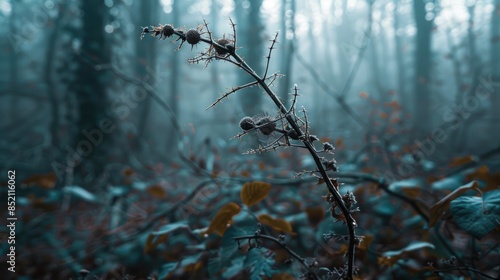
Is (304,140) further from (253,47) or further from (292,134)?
(253,47)

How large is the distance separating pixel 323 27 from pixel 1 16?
95.5ft

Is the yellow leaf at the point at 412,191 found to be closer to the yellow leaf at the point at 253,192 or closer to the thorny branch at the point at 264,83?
the yellow leaf at the point at 253,192

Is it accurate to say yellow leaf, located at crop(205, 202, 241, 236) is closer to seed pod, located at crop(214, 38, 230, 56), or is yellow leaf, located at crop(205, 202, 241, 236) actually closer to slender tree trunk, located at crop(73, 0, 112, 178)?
seed pod, located at crop(214, 38, 230, 56)

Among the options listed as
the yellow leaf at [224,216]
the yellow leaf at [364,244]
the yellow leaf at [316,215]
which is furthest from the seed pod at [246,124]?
the yellow leaf at [316,215]

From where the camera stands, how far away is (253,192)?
1211 mm

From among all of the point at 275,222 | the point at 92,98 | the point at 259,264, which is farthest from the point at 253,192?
the point at 92,98

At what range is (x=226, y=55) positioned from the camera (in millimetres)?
761

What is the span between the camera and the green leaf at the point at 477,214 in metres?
0.89

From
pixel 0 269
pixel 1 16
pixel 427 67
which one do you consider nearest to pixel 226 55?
pixel 0 269

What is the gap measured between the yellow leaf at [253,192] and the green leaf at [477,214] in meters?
0.59

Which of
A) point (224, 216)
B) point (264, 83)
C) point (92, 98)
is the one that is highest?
point (92, 98)

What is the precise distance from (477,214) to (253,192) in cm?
69

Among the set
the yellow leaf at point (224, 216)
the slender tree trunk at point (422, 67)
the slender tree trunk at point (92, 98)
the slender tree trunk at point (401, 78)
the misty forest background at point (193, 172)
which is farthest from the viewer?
the slender tree trunk at point (401, 78)

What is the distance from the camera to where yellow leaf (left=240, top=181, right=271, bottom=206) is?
120 cm
